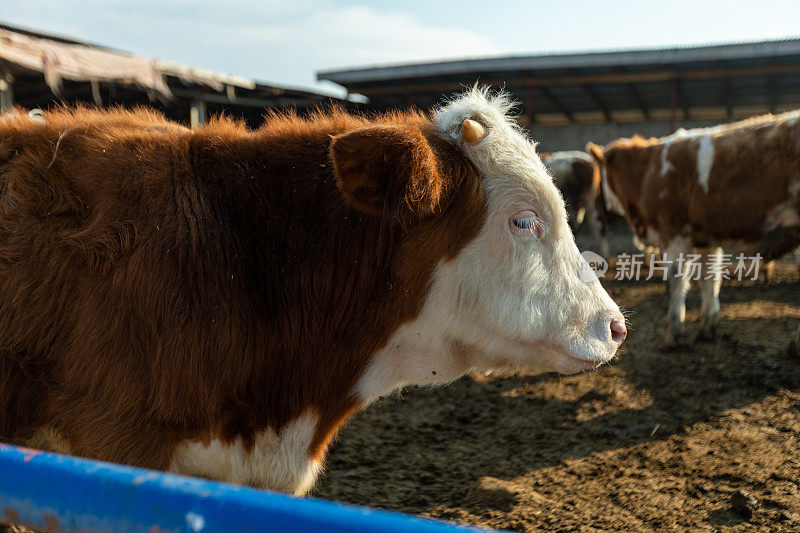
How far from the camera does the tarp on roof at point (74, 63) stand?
21.9 ft

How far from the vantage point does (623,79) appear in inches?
552

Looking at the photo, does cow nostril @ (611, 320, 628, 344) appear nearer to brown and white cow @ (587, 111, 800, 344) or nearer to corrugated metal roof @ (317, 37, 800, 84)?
brown and white cow @ (587, 111, 800, 344)

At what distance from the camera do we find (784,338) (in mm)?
6152

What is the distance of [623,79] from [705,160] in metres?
8.40

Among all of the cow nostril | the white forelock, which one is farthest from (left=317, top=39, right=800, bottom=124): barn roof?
the cow nostril

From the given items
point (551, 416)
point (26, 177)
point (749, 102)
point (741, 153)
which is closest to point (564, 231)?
point (26, 177)

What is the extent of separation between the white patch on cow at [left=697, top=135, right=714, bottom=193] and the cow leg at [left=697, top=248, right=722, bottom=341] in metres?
0.84

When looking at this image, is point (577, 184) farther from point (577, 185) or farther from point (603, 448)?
point (603, 448)

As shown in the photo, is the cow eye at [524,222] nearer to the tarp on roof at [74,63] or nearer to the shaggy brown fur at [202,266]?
the shaggy brown fur at [202,266]

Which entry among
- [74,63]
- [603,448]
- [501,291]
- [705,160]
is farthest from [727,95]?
[501,291]

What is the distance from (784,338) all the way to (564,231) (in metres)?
5.11

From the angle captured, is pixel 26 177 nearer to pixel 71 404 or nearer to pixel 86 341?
pixel 86 341

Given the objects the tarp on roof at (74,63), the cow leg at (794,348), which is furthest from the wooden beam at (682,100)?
the tarp on roof at (74,63)

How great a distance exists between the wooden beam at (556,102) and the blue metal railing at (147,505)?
15.9 meters
